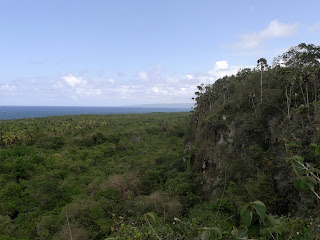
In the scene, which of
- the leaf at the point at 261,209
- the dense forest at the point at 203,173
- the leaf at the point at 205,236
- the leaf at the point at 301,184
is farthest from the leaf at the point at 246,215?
the dense forest at the point at 203,173

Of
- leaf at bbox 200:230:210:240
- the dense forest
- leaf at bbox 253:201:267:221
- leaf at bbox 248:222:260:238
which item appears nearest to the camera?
leaf at bbox 253:201:267:221

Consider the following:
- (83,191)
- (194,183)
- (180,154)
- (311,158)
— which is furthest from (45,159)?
(311,158)

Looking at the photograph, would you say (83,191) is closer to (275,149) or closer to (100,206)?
(100,206)

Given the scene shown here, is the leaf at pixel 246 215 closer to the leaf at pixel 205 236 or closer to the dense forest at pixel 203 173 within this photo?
the leaf at pixel 205 236

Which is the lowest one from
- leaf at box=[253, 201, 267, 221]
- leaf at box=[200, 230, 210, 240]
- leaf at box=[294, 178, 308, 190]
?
leaf at box=[200, 230, 210, 240]

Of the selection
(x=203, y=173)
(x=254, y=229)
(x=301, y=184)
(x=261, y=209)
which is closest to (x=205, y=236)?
(x=254, y=229)

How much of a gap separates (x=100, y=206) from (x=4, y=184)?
1268 cm

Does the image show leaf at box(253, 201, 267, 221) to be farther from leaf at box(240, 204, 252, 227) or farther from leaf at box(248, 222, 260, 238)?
leaf at box(248, 222, 260, 238)

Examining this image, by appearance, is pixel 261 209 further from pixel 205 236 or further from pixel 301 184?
pixel 301 184

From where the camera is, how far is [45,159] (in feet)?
97.8

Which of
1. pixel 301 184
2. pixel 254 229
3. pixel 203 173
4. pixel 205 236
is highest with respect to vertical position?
pixel 301 184

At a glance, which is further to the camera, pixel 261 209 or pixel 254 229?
pixel 254 229

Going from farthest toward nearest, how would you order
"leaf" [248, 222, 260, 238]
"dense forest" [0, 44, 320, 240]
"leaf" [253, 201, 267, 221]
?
"dense forest" [0, 44, 320, 240] < "leaf" [248, 222, 260, 238] < "leaf" [253, 201, 267, 221]

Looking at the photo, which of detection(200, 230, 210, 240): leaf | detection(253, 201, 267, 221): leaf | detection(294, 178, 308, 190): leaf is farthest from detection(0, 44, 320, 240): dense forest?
detection(253, 201, 267, 221): leaf
